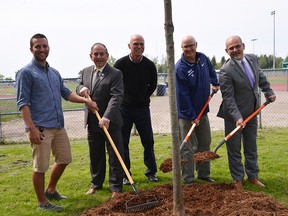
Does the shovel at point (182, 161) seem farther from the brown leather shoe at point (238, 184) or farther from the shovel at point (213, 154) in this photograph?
the brown leather shoe at point (238, 184)

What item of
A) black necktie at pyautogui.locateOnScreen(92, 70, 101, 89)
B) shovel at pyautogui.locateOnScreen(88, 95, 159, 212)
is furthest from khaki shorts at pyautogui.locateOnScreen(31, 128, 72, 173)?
black necktie at pyautogui.locateOnScreen(92, 70, 101, 89)

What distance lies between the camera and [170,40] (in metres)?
3.51

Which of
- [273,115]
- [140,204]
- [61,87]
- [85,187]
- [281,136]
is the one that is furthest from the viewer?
[273,115]

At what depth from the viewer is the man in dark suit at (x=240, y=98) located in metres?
5.00

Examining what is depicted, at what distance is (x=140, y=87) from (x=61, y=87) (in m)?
1.27

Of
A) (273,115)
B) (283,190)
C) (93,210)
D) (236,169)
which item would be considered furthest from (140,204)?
(273,115)

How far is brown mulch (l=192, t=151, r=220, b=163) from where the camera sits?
195 inches

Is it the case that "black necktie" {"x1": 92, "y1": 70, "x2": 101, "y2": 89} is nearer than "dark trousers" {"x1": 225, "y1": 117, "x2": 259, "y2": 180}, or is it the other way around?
"black necktie" {"x1": 92, "y1": 70, "x2": 101, "y2": 89}

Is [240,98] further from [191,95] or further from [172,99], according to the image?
[172,99]

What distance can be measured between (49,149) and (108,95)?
1090 millimetres

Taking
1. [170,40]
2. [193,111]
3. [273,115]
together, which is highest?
[170,40]

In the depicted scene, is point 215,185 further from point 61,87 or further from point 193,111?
point 61,87

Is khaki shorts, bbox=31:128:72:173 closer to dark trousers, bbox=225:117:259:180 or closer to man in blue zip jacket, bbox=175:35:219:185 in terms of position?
man in blue zip jacket, bbox=175:35:219:185

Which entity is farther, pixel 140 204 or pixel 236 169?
pixel 236 169
